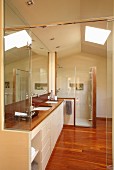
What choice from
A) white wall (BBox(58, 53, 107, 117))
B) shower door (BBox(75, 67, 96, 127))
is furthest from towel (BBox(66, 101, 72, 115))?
white wall (BBox(58, 53, 107, 117))

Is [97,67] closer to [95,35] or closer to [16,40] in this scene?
[95,35]

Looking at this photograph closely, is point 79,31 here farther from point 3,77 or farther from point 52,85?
point 3,77

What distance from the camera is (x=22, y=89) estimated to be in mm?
2414

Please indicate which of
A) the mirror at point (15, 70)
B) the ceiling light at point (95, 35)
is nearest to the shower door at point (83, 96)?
the ceiling light at point (95, 35)

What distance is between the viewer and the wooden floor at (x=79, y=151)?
2.38 metres

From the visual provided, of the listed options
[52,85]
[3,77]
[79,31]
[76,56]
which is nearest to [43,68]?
[52,85]

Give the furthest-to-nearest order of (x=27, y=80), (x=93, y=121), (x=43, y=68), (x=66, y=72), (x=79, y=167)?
(x=66, y=72), (x=93, y=121), (x=43, y=68), (x=27, y=80), (x=79, y=167)

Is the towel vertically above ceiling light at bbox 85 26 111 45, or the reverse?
ceiling light at bbox 85 26 111 45

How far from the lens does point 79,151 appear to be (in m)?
2.88

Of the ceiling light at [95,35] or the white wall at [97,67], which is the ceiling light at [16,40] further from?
the white wall at [97,67]

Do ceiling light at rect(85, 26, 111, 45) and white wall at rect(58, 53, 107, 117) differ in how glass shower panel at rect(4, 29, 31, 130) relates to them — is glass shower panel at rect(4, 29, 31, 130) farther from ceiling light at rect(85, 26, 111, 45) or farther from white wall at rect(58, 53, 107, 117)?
white wall at rect(58, 53, 107, 117)

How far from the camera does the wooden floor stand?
2377 mm

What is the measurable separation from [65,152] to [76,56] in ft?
12.7

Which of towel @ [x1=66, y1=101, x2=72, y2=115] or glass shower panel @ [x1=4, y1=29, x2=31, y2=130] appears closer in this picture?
glass shower panel @ [x1=4, y1=29, x2=31, y2=130]
